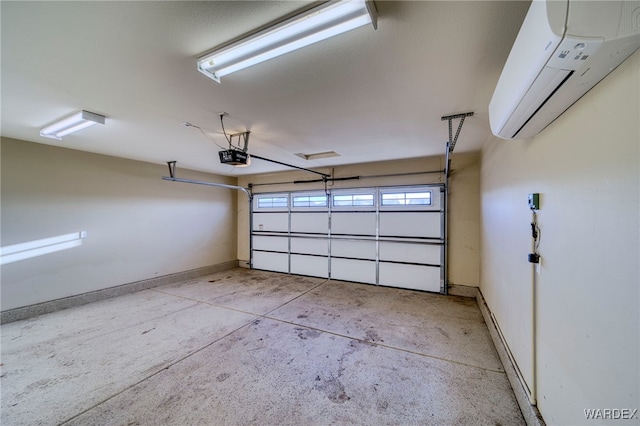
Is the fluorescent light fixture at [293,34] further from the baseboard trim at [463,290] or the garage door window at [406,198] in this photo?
the baseboard trim at [463,290]

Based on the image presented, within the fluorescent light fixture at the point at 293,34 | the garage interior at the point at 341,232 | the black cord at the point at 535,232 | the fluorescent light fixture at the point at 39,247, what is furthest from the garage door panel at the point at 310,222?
the fluorescent light fixture at the point at 293,34

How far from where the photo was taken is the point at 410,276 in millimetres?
4426

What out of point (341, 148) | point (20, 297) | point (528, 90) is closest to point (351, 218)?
point (341, 148)

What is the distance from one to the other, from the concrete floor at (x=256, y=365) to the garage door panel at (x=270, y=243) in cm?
223

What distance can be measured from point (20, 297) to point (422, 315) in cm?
567

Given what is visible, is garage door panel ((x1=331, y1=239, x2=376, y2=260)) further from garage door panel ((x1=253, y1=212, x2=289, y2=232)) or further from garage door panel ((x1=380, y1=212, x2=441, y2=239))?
garage door panel ((x1=253, y1=212, x2=289, y2=232))

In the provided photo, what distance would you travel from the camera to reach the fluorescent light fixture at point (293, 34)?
1.03 meters

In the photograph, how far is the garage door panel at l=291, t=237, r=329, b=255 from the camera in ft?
17.5

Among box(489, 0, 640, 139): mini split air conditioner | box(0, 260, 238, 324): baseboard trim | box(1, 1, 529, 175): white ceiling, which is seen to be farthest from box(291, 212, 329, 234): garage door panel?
box(489, 0, 640, 139): mini split air conditioner

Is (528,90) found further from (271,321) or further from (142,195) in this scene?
(142,195)

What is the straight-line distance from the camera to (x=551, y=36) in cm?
75

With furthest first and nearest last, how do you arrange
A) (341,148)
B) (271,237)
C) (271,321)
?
(271,237) < (341,148) < (271,321)

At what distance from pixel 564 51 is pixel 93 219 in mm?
5658

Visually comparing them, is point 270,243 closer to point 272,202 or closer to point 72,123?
point 272,202
